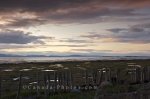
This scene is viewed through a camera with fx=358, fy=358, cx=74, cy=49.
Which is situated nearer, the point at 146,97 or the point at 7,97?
the point at 146,97

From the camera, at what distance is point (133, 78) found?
109 ft

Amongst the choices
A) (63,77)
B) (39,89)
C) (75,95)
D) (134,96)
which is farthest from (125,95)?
(63,77)

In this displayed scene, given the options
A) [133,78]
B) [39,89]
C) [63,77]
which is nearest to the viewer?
[39,89]

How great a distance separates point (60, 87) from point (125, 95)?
1481 centimetres

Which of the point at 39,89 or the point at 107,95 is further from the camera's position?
the point at 39,89

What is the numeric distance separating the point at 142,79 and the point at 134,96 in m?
17.3

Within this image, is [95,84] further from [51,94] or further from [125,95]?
[125,95]

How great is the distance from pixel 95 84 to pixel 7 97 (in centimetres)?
805

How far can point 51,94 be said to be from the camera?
26703mm

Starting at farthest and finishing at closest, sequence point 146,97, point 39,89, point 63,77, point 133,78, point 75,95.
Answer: point 133,78, point 63,77, point 39,89, point 75,95, point 146,97

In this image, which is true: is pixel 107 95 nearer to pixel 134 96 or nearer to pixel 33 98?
pixel 134 96

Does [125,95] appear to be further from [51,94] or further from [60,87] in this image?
[60,87]

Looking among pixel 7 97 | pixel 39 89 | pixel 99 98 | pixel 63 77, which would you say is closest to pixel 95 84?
pixel 63 77

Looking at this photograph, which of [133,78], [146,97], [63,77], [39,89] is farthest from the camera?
[133,78]
